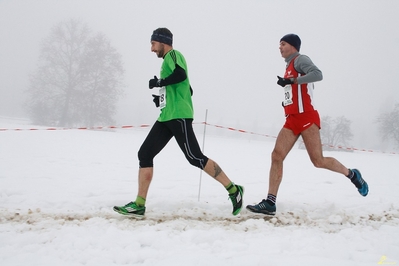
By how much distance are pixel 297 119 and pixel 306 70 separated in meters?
0.59

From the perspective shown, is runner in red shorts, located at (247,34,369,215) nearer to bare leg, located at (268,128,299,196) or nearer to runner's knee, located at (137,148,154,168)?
bare leg, located at (268,128,299,196)

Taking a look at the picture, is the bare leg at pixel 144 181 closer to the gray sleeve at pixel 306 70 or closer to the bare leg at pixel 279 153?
the bare leg at pixel 279 153

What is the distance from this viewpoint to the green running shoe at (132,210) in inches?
118

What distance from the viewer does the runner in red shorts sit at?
3.23m

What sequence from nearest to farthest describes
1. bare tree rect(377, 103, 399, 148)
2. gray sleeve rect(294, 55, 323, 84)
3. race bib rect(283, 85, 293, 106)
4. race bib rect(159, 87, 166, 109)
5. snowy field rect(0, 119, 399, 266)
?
snowy field rect(0, 119, 399, 266)
gray sleeve rect(294, 55, 323, 84)
race bib rect(159, 87, 166, 109)
race bib rect(283, 85, 293, 106)
bare tree rect(377, 103, 399, 148)

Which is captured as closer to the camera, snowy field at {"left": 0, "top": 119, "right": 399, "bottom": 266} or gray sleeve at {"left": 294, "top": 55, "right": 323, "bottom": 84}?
snowy field at {"left": 0, "top": 119, "right": 399, "bottom": 266}

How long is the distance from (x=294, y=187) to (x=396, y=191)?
191 cm

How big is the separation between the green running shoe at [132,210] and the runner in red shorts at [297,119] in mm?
1283

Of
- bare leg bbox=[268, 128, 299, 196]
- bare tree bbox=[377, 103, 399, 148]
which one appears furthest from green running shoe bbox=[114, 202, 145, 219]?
bare tree bbox=[377, 103, 399, 148]

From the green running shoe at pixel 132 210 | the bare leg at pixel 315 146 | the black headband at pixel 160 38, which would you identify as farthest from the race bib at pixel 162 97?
the bare leg at pixel 315 146

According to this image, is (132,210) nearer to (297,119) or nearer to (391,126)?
(297,119)

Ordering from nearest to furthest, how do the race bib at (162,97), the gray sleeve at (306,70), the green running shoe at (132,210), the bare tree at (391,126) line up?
the green running shoe at (132,210) < the gray sleeve at (306,70) < the race bib at (162,97) < the bare tree at (391,126)

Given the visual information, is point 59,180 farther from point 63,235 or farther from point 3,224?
point 63,235

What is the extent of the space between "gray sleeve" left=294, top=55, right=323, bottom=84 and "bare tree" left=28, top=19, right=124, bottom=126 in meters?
23.2
